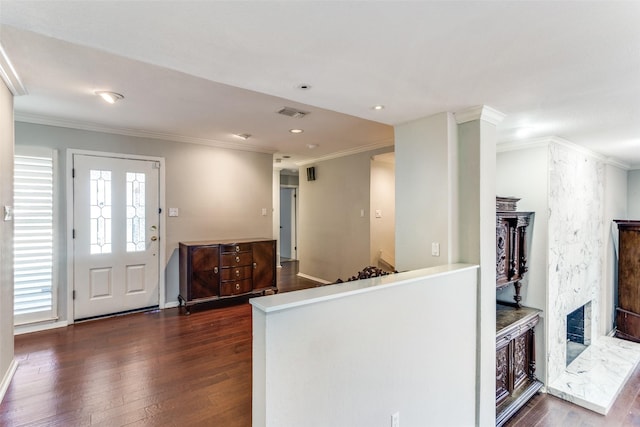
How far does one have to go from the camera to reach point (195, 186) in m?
4.58

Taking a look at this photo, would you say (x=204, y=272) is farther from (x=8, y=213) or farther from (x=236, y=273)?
(x=8, y=213)

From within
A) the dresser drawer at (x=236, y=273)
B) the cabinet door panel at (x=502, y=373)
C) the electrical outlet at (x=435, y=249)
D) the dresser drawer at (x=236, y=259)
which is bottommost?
the cabinet door panel at (x=502, y=373)

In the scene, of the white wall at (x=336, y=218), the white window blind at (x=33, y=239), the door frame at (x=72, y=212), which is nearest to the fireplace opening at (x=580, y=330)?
the white wall at (x=336, y=218)

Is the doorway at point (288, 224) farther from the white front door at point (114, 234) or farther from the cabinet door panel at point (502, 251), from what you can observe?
the cabinet door panel at point (502, 251)

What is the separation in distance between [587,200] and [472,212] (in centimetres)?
272

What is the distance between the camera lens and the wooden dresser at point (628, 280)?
14.9ft

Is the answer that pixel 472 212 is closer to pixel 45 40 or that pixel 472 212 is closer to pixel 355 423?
pixel 355 423

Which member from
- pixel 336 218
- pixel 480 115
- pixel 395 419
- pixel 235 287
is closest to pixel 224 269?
pixel 235 287

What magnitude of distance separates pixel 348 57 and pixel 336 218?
162 inches

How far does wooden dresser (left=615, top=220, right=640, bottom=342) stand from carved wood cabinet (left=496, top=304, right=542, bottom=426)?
2683 mm

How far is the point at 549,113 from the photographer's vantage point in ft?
8.25

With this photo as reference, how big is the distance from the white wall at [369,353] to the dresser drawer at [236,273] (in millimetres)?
2954

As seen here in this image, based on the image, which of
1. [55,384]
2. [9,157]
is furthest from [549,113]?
[55,384]

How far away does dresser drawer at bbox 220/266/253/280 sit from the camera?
429 cm
